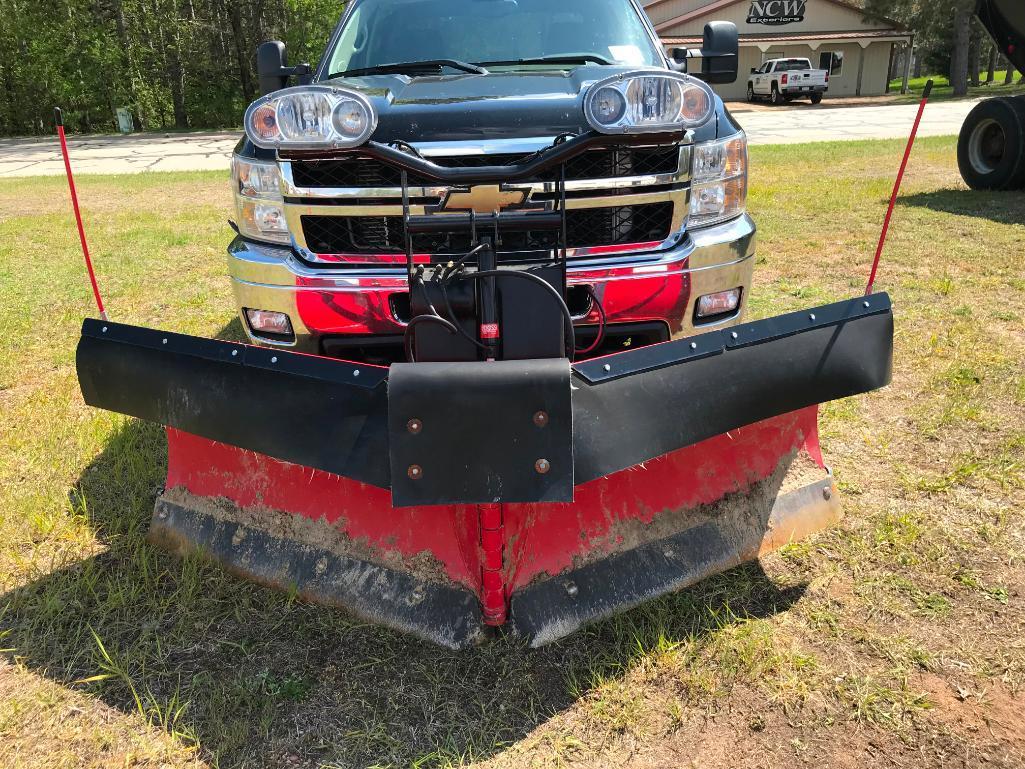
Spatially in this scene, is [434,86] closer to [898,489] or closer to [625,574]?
[625,574]

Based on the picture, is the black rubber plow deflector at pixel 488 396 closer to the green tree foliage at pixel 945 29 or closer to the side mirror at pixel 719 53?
the side mirror at pixel 719 53

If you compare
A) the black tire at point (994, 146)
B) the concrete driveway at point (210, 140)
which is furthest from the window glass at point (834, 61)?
the black tire at point (994, 146)

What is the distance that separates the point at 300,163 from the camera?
2.59m

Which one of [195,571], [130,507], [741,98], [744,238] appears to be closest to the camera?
[195,571]

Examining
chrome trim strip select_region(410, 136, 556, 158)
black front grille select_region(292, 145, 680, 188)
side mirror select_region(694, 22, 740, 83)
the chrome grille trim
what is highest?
side mirror select_region(694, 22, 740, 83)

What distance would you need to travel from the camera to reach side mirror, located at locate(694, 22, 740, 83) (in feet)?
12.4

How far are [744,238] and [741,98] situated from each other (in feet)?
126

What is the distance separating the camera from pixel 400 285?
2545 mm

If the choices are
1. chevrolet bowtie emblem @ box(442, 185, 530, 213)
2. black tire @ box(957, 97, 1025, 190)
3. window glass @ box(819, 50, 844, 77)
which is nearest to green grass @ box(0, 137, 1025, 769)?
chevrolet bowtie emblem @ box(442, 185, 530, 213)

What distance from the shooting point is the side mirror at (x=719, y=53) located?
149 inches

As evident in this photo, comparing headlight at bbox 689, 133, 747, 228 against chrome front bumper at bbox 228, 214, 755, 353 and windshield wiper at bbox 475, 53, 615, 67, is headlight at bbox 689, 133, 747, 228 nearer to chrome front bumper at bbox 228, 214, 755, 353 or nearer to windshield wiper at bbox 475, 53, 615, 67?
chrome front bumper at bbox 228, 214, 755, 353

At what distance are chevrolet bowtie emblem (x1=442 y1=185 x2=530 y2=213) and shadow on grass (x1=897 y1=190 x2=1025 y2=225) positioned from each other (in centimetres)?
721

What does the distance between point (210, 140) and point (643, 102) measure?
947 inches

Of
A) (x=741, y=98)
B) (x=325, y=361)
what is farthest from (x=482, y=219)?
(x=741, y=98)
